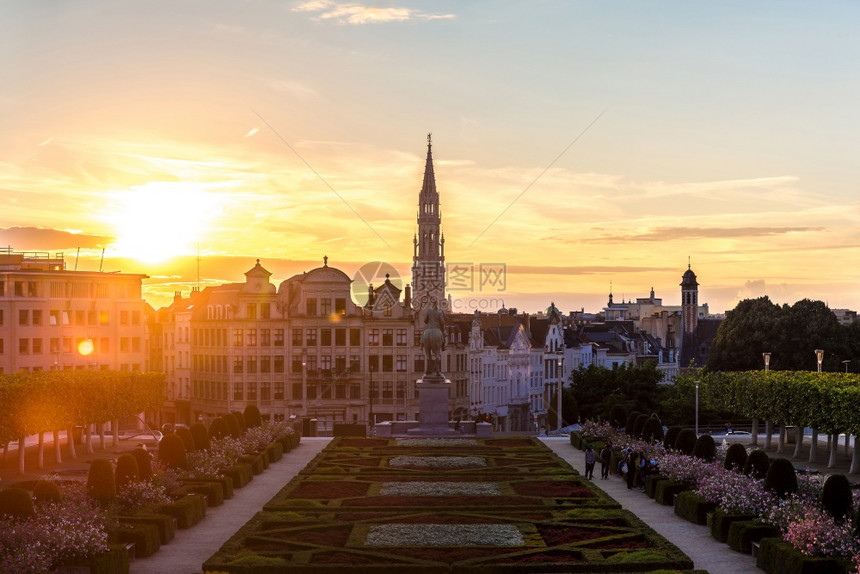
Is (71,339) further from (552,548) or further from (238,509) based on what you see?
(552,548)

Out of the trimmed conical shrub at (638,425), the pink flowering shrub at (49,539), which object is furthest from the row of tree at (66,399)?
the trimmed conical shrub at (638,425)

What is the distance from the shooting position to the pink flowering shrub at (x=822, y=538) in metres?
31.4

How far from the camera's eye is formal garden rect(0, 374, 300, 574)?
31.2 meters

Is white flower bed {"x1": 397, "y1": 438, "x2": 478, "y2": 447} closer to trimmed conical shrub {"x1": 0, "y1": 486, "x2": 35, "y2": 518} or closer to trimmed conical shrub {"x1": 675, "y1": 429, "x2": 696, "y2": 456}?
trimmed conical shrub {"x1": 675, "y1": 429, "x2": 696, "y2": 456}

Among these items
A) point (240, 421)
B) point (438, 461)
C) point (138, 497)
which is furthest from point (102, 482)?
point (240, 421)

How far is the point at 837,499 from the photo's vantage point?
35.3 metres

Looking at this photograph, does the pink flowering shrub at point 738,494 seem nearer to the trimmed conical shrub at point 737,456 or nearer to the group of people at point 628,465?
the trimmed conical shrub at point 737,456

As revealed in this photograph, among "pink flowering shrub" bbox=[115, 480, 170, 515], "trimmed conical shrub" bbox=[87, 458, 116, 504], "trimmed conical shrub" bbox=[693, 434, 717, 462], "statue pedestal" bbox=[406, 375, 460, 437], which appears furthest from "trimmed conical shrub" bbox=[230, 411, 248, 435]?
"trimmed conical shrub" bbox=[693, 434, 717, 462]

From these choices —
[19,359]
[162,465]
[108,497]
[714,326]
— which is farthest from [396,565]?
[714,326]

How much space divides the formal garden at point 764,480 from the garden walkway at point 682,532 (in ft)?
1.28

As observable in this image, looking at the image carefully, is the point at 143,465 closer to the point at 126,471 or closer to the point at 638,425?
the point at 126,471

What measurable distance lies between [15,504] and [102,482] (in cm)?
651

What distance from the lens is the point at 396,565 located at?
109 ft

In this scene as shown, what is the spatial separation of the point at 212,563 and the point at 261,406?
8351 centimetres
